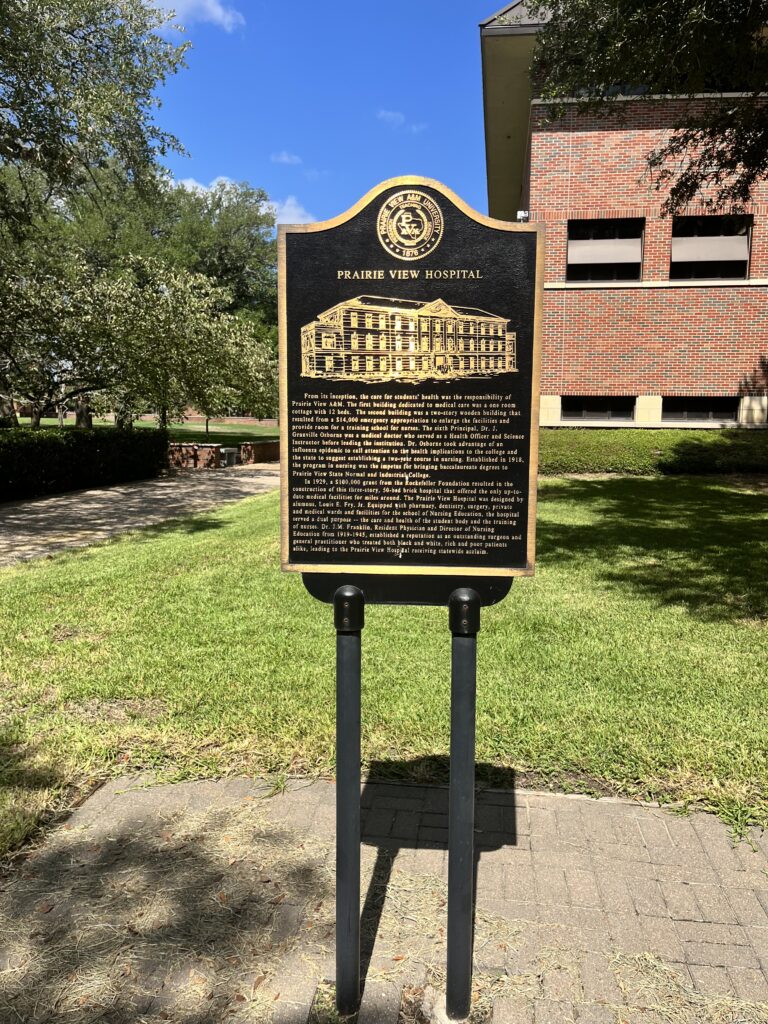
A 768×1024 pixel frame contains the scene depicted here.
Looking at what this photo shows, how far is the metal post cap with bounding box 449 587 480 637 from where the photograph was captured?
7.80 ft

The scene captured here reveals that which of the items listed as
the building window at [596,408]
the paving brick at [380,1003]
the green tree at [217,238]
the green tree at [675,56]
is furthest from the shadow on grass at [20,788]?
the green tree at [217,238]

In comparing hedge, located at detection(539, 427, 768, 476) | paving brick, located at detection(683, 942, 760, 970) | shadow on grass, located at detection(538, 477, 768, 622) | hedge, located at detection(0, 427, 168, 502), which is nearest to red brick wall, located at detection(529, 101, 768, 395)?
hedge, located at detection(539, 427, 768, 476)

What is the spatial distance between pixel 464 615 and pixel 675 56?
7.55 m

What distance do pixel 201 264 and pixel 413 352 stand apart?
145 ft

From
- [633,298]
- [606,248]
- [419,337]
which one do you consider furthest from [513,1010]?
[606,248]

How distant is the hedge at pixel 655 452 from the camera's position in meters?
17.6

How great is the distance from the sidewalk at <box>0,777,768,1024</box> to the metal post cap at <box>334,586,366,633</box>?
46.2 inches

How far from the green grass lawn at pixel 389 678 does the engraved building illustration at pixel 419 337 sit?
7.39 ft

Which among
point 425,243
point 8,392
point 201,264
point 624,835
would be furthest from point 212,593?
point 201,264

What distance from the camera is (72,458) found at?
664 inches

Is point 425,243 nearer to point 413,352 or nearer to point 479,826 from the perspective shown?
point 413,352

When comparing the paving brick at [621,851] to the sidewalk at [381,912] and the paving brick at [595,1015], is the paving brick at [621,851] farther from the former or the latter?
the paving brick at [595,1015]

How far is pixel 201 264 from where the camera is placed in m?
42.9

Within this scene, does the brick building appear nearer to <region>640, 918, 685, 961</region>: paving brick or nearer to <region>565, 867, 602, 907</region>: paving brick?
<region>565, 867, 602, 907</region>: paving brick
